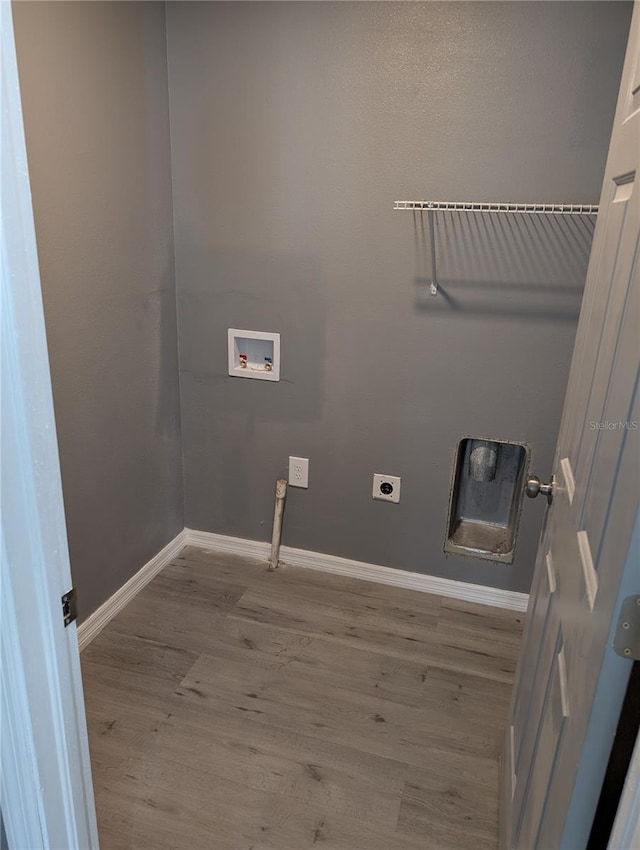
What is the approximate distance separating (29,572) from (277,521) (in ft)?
5.82

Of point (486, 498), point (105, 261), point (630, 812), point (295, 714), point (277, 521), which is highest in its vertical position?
point (105, 261)

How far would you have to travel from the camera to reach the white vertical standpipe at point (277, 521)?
8.38ft

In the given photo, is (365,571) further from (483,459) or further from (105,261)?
(105,261)

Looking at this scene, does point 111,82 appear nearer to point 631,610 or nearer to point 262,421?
point 262,421

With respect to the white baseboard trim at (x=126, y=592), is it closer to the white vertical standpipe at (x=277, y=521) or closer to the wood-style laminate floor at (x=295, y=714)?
the wood-style laminate floor at (x=295, y=714)

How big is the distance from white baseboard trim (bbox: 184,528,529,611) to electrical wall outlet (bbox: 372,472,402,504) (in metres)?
0.30

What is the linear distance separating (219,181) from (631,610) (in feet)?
6.61

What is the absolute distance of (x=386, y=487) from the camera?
2.45 meters

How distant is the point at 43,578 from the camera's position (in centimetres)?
87

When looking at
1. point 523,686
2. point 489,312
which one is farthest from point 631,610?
point 489,312

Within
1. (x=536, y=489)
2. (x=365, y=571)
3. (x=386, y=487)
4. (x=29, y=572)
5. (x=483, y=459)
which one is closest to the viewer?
(x=29, y=572)

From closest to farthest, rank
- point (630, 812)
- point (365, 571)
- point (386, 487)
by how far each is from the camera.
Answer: point (630, 812)
point (386, 487)
point (365, 571)

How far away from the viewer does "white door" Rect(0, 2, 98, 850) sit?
2.43 feet

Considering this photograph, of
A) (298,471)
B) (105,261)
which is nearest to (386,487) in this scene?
(298,471)
